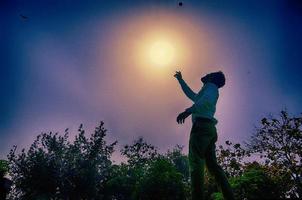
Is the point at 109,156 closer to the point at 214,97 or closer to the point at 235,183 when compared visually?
the point at 235,183

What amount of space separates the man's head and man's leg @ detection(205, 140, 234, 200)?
3.71ft

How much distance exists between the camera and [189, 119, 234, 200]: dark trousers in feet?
12.8

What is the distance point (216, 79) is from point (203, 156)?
153cm

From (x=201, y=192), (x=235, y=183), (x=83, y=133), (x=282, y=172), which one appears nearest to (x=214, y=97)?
(x=201, y=192)

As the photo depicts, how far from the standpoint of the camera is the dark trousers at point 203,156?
12.8 feet

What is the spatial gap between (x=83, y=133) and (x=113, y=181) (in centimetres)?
987

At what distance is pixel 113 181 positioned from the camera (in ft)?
148

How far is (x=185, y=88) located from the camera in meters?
5.15

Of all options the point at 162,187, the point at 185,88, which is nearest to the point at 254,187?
the point at 185,88

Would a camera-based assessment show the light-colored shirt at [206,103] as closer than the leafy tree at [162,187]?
Yes

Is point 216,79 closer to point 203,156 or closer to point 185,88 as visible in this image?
point 185,88

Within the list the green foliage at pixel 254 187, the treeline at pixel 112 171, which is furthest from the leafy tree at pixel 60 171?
the green foliage at pixel 254 187

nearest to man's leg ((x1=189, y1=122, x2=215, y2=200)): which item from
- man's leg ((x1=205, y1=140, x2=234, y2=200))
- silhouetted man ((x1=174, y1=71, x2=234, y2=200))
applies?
silhouetted man ((x1=174, y1=71, x2=234, y2=200))

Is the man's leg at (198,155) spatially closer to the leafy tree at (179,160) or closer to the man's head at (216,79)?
the man's head at (216,79)
